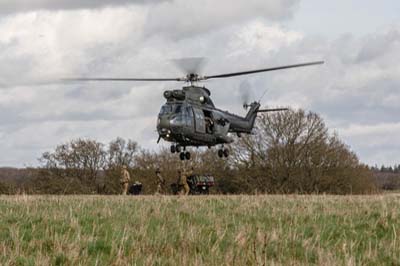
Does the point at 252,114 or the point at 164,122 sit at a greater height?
the point at 252,114

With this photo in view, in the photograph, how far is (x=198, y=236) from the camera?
37.4 ft

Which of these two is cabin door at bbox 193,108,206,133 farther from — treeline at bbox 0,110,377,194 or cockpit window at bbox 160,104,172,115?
treeline at bbox 0,110,377,194

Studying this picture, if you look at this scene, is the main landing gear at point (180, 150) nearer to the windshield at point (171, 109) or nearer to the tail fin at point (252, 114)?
the windshield at point (171, 109)

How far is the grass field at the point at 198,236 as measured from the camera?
31.8 feet

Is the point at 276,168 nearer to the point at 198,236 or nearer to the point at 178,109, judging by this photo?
the point at 178,109

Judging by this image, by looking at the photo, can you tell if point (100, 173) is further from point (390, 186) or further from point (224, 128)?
point (224, 128)

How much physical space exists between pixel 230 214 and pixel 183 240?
443cm

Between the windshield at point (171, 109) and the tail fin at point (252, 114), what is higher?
the tail fin at point (252, 114)

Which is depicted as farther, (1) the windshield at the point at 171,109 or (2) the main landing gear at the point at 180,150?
(2) the main landing gear at the point at 180,150

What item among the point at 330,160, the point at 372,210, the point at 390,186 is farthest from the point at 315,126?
the point at 372,210

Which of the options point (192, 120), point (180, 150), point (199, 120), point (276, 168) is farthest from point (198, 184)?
point (276, 168)

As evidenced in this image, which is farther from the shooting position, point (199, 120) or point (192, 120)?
point (199, 120)

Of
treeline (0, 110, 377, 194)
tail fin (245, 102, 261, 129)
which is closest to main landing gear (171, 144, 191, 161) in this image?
tail fin (245, 102, 261, 129)

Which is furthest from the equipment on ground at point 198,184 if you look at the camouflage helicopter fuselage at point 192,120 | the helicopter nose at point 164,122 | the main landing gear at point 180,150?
the helicopter nose at point 164,122
